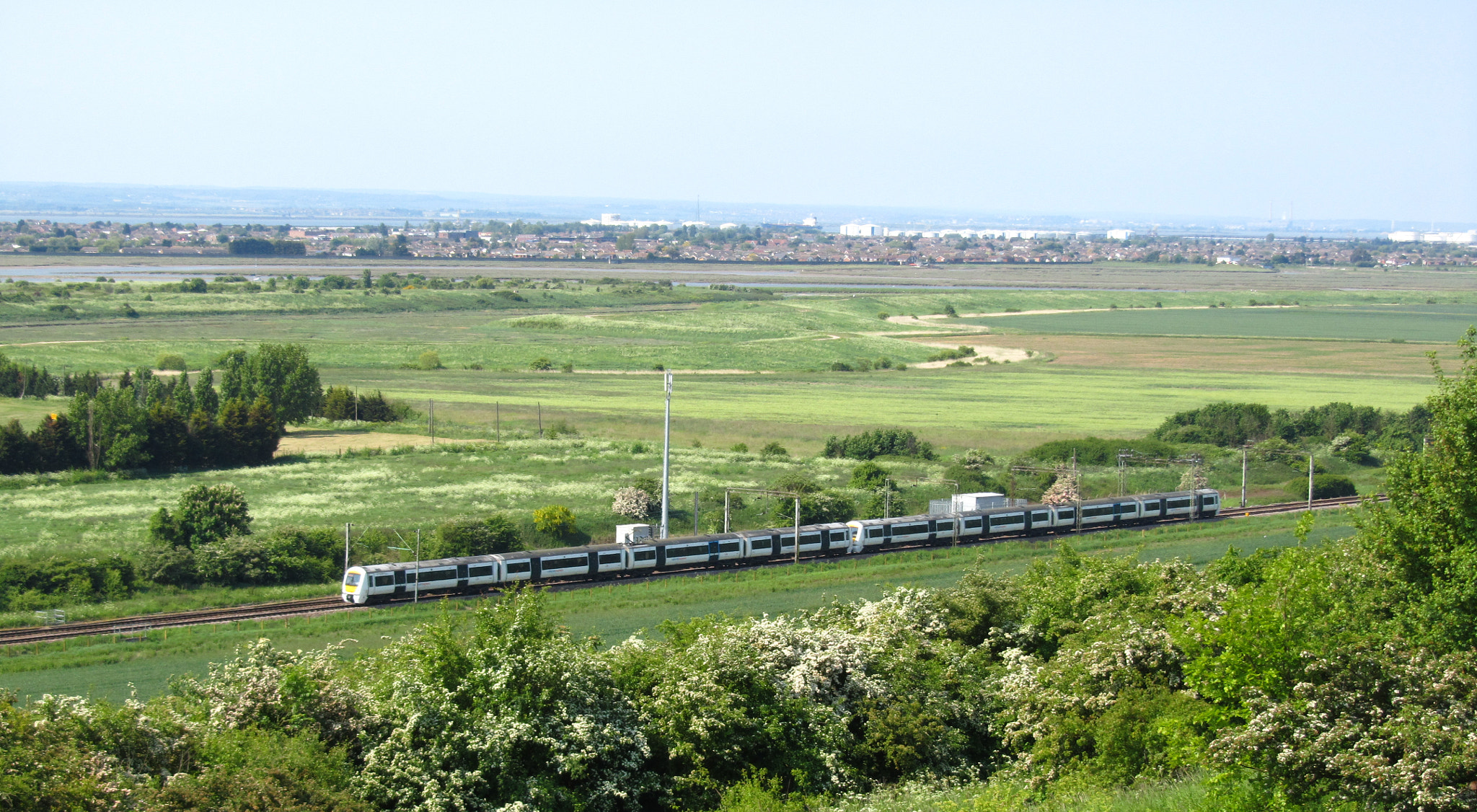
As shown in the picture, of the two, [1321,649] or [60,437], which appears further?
[60,437]

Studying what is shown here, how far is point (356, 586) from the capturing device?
134ft

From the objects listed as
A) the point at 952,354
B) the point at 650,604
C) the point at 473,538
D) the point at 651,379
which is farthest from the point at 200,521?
the point at 952,354

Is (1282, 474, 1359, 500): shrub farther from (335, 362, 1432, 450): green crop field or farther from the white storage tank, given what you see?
the white storage tank

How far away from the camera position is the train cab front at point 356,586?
134ft

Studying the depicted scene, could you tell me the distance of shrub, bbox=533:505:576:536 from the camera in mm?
51531

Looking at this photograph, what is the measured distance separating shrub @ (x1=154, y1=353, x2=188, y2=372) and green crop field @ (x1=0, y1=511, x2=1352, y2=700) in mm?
71571

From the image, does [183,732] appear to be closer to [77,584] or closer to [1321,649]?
[1321,649]

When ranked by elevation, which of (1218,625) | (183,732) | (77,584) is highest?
(1218,625)

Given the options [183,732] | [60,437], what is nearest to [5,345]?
[60,437]

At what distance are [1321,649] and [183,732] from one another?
1747 cm

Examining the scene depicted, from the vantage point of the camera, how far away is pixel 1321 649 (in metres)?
17.9

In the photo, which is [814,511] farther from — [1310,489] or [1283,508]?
[1310,489]

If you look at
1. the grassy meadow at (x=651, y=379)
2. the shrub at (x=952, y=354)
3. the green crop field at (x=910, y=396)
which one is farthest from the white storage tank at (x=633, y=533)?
the shrub at (x=952, y=354)

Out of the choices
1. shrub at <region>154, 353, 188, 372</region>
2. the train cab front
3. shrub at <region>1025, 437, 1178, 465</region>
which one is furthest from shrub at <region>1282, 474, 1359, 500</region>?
shrub at <region>154, 353, 188, 372</region>
